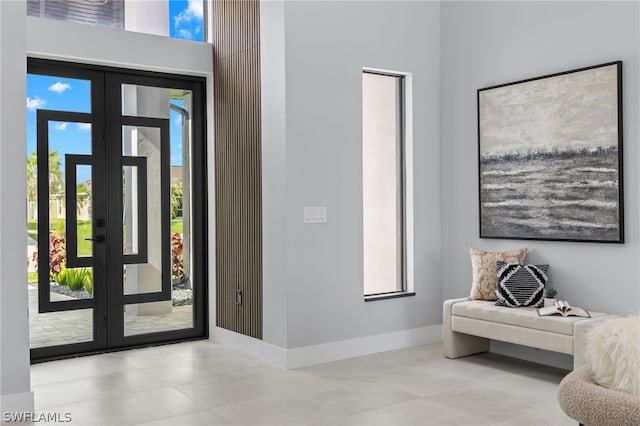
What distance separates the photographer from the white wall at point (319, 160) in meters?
4.71

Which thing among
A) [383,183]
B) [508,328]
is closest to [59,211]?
[383,183]

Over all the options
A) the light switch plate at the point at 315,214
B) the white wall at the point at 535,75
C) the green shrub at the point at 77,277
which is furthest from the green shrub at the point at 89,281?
the white wall at the point at 535,75

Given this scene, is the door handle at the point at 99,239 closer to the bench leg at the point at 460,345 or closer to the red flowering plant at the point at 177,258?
the red flowering plant at the point at 177,258

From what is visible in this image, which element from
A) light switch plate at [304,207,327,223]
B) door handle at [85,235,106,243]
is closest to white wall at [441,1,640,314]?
light switch plate at [304,207,327,223]

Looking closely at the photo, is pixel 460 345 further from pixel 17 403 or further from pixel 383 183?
pixel 17 403

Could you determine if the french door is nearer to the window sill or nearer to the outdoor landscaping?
the outdoor landscaping

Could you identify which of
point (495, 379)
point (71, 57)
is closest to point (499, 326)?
point (495, 379)

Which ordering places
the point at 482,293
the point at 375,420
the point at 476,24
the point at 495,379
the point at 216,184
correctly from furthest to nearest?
the point at 216,184 < the point at 476,24 < the point at 482,293 < the point at 495,379 < the point at 375,420

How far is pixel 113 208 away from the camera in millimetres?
5270

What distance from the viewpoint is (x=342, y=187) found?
4.99 m

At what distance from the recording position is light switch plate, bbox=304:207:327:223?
15.7ft

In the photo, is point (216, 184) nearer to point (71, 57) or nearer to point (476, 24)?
point (71, 57)

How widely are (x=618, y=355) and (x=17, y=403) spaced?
10.4 ft

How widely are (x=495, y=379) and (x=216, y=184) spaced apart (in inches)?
114
